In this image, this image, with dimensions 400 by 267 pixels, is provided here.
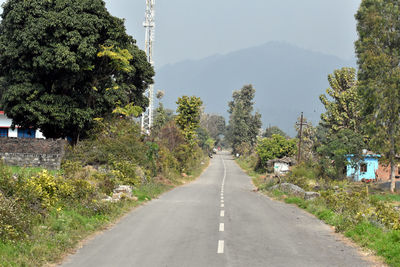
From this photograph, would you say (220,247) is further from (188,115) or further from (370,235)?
(188,115)

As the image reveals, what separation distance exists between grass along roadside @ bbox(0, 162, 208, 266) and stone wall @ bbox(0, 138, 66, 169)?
1060 cm

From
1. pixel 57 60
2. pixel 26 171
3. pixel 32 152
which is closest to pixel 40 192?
pixel 26 171

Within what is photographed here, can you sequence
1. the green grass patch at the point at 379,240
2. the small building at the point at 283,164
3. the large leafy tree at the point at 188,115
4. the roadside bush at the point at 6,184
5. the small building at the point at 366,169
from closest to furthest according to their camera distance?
the green grass patch at the point at 379,240 < the roadside bush at the point at 6,184 < the small building at the point at 366,169 < the large leafy tree at the point at 188,115 < the small building at the point at 283,164

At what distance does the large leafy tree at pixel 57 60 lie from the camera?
23.9 meters

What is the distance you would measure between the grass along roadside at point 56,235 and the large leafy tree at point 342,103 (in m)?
51.9

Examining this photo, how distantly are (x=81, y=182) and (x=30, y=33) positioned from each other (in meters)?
13.1

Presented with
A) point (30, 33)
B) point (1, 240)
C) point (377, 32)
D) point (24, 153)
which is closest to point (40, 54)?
point (30, 33)

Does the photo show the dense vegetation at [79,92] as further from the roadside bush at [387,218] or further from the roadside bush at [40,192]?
the roadside bush at [387,218]

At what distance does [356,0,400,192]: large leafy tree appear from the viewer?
136 ft

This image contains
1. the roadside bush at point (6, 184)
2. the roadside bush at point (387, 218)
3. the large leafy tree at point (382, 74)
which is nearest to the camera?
the roadside bush at point (6, 184)

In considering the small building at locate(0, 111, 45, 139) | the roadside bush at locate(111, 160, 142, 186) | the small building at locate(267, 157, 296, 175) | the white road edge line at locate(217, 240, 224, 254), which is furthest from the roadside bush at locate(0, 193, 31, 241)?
the small building at locate(267, 157, 296, 175)

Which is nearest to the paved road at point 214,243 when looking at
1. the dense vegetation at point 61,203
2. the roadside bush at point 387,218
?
the dense vegetation at point 61,203

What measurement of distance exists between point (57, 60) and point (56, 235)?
15764mm

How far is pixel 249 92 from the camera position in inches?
4734
